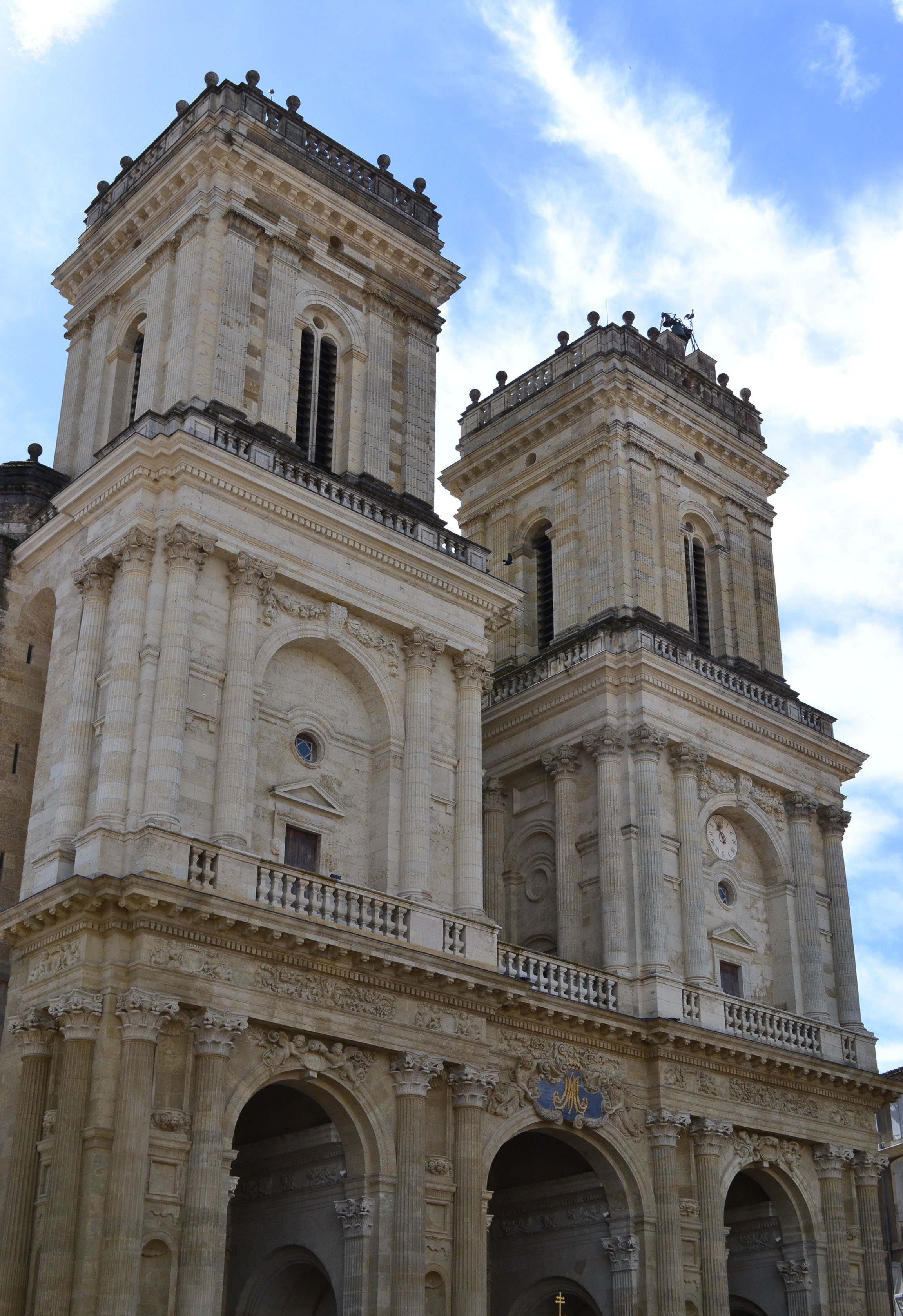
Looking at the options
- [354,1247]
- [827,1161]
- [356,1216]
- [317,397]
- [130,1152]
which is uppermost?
[317,397]

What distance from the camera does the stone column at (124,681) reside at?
83.4ft

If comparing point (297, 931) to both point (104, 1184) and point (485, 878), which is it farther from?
point (485, 878)

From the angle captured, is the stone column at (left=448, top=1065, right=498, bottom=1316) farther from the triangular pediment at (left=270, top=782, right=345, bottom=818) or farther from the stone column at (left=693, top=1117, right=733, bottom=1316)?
the stone column at (left=693, top=1117, right=733, bottom=1316)

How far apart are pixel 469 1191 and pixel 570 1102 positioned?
353 centimetres

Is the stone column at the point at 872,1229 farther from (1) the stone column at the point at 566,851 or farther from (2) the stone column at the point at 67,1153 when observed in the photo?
(2) the stone column at the point at 67,1153

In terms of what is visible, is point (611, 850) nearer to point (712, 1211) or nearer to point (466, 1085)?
point (712, 1211)

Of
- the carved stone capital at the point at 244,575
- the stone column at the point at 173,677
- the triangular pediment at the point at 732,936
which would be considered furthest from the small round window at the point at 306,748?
the triangular pediment at the point at 732,936

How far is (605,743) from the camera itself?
34.0 metres

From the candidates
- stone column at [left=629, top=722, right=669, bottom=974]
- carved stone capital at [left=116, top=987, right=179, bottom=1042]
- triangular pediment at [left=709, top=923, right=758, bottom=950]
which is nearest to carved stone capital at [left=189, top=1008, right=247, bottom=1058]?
carved stone capital at [left=116, top=987, right=179, bottom=1042]

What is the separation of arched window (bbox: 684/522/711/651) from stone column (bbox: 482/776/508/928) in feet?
21.0

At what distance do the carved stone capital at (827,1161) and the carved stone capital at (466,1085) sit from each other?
9953mm

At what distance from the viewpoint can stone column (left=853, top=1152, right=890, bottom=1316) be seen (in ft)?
109

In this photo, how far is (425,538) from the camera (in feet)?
104

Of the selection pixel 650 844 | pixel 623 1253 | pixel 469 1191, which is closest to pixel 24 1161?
pixel 469 1191
